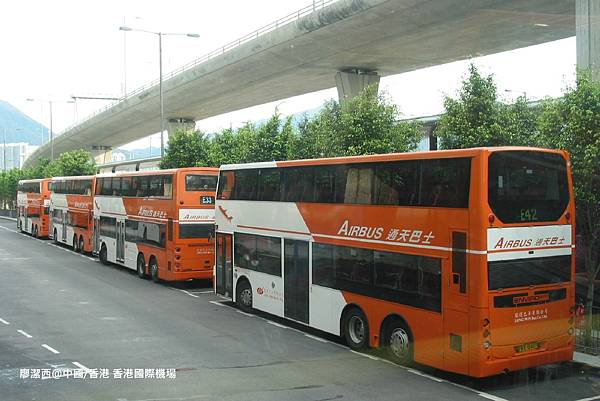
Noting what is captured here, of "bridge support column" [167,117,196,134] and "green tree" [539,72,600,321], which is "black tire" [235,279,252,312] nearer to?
"green tree" [539,72,600,321]

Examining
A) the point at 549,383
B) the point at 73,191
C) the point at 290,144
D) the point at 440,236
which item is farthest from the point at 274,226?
the point at 73,191

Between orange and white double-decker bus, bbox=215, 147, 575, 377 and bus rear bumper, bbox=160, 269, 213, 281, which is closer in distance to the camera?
orange and white double-decker bus, bbox=215, 147, 575, 377

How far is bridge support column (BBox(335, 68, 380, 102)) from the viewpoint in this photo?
40562mm

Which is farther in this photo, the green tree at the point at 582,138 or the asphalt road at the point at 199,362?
the green tree at the point at 582,138

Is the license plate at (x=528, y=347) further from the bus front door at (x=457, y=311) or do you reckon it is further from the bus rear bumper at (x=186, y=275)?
the bus rear bumper at (x=186, y=275)

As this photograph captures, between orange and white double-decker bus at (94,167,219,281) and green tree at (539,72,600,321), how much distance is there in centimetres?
1185

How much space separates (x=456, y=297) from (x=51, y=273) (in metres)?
19.4

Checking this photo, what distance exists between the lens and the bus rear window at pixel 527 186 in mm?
9914

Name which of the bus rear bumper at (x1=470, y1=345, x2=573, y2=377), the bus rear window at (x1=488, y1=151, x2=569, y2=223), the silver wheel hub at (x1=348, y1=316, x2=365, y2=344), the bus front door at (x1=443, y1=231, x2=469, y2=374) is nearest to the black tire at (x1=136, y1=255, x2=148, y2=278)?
the silver wheel hub at (x1=348, y1=316, x2=365, y2=344)

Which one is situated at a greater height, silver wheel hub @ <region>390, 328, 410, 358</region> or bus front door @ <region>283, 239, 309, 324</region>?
bus front door @ <region>283, 239, 309, 324</region>

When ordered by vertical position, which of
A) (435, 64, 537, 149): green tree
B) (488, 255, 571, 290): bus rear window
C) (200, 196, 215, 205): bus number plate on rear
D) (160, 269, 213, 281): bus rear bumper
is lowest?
(160, 269, 213, 281): bus rear bumper

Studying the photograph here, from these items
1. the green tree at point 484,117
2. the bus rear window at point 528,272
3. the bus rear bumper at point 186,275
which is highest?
the green tree at point 484,117

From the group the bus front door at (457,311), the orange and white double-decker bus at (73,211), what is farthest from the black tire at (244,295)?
the orange and white double-decker bus at (73,211)

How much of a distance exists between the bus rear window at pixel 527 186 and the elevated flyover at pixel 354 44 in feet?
33.2
